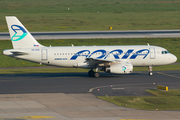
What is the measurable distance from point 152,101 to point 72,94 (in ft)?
28.5

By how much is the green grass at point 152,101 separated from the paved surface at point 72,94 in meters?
1.38

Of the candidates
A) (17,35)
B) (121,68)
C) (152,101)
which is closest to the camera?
(152,101)

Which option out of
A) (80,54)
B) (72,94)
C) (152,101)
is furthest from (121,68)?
(152,101)

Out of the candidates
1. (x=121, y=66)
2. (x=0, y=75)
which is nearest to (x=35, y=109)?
(x=121, y=66)

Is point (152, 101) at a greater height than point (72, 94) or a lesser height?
lesser

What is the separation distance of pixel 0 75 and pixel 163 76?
2529 centimetres

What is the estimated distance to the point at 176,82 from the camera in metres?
39.8

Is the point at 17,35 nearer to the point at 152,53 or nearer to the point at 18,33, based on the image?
the point at 18,33

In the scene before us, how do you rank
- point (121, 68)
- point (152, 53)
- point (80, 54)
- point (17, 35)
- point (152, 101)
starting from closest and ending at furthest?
point (152, 101), point (121, 68), point (17, 35), point (80, 54), point (152, 53)

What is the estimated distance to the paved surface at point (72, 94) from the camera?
79.9 feet

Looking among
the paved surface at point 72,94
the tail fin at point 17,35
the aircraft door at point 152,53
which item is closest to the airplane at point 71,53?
the tail fin at point 17,35

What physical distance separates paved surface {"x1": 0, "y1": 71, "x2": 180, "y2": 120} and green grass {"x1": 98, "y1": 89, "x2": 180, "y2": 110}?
4.53 feet

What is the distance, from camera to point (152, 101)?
29109mm

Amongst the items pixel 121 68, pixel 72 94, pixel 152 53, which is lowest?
pixel 72 94
